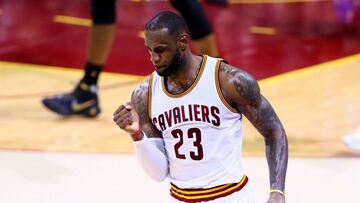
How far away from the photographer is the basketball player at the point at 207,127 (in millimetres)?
3000

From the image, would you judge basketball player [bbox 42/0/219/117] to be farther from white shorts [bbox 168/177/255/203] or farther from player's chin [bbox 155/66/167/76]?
player's chin [bbox 155/66/167/76]

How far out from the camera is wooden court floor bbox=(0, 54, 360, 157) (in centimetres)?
509

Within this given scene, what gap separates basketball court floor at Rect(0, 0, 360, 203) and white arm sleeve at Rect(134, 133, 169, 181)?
1168 mm

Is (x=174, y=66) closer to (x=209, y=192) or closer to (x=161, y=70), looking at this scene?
(x=161, y=70)

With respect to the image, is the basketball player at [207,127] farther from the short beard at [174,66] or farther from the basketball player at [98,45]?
the basketball player at [98,45]

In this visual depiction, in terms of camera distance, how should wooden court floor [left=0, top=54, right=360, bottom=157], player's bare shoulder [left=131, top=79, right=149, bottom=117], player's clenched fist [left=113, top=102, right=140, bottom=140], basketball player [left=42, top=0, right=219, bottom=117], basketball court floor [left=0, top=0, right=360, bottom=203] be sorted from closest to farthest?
player's clenched fist [left=113, top=102, right=140, bottom=140], player's bare shoulder [left=131, top=79, right=149, bottom=117], basketball court floor [left=0, top=0, right=360, bottom=203], wooden court floor [left=0, top=54, right=360, bottom=157], basketball player [left=42, top=0, right=219, bottom=117]

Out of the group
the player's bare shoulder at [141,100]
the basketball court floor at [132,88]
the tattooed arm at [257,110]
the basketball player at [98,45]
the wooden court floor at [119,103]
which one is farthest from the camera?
the basketball player at [98,45]

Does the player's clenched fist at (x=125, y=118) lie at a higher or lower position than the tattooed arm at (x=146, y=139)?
higher

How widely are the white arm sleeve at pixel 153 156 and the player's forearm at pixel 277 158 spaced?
15.1 inches

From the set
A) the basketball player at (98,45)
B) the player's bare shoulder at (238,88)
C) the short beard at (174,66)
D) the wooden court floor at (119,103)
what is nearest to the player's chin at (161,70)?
the short beard at (174,66)

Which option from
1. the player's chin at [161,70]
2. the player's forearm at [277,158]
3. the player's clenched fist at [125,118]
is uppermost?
the player's chin at [161,70]

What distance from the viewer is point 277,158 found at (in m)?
3.00

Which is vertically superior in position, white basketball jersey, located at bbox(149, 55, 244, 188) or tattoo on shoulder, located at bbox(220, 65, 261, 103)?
tattoo on shoulder, located at bbox(220, 65, 261, 103)

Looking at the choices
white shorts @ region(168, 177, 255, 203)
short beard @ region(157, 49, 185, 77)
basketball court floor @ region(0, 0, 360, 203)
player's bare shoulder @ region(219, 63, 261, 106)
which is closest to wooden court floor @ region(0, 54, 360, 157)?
basketball court floor @ region(0, 0, 360, 203)
